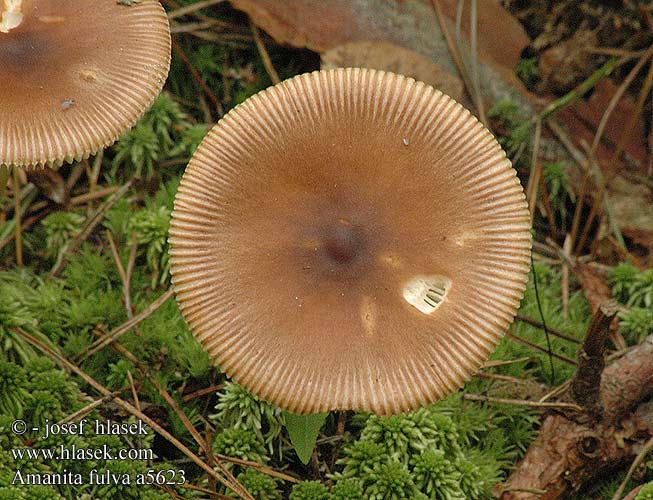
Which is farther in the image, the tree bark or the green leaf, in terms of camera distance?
the tree bark

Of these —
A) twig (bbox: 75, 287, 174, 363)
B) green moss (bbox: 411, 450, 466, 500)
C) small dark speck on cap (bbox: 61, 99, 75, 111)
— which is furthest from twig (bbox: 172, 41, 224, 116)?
green moss (bbox: 411, 450, 466, 500)

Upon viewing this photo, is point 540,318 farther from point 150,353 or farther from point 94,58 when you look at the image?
point 94,58

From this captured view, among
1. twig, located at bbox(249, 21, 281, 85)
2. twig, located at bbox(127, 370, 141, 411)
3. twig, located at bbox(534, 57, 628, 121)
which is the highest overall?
twig, located at bbox(534, 57, 628, 121)

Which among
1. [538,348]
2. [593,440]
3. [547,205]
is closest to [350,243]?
[538,348]

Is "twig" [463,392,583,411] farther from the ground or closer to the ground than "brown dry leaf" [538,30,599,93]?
closer to the ground

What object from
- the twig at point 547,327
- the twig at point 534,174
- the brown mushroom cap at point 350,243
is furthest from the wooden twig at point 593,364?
the twig at point 534,174

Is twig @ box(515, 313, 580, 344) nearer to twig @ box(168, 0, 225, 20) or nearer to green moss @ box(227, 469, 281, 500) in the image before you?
green moss @ box(227, 469, 281, 500)
